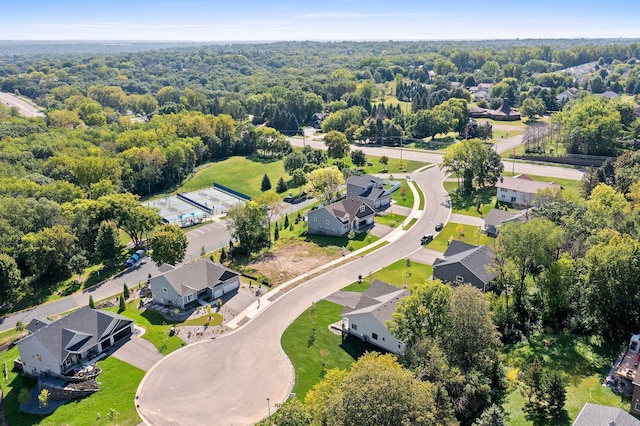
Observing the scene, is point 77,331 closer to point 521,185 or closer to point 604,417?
point 604,417

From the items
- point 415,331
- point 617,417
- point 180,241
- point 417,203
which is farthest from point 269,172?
point 617,417

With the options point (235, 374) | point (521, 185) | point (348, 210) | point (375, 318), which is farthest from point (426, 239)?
point (235, 374)

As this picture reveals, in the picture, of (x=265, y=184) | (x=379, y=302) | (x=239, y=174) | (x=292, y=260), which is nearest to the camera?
(x=379, y=302)

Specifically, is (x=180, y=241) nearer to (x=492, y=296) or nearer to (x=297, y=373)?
(x=297, y=373)

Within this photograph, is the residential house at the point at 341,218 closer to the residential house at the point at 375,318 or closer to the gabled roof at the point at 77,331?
the residential house at the point at 375,318

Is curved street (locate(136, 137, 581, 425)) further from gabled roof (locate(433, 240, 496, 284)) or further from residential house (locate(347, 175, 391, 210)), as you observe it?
residential house (locate(347, 175, 391, 210))

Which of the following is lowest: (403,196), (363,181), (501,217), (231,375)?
(231,375)

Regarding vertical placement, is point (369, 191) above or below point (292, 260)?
above
